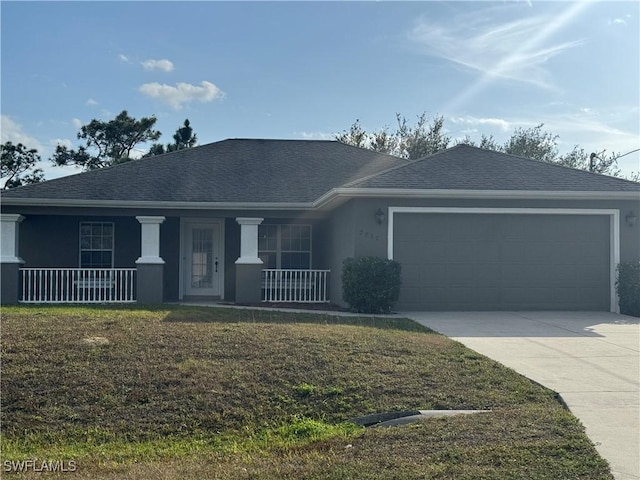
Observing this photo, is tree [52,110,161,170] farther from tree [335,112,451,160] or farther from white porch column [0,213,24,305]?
white porch column [0,213,24,305]

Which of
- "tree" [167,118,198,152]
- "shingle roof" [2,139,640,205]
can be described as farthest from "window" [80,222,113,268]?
"tree" [167,118,198,152]

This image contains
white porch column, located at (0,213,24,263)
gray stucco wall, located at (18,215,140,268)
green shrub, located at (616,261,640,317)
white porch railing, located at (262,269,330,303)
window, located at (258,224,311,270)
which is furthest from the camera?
window, located at (258,224,311,270)

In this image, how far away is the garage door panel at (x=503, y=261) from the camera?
12.6 m

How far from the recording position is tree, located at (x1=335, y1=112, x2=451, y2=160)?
36.4m

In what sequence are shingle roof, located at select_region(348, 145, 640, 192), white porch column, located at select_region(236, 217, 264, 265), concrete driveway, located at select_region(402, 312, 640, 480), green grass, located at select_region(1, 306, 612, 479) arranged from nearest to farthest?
green grass, located at select_region(1, 306, 612, 479) → concrete driveway, located at select_region(402, 312, 640, 480) → shingle roof, located at select_region(348, 145, 640, 192) → white porch column, located at select_region(236, 217, 264, 265)

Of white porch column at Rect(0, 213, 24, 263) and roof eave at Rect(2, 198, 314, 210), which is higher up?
roof eave at Rect(2, 198, 314, 210)

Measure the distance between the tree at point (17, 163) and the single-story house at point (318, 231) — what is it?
2413 cm

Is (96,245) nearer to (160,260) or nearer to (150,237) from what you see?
(150,237)

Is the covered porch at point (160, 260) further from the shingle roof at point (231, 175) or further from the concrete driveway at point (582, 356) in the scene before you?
the concrete driveway at point (582, 356)

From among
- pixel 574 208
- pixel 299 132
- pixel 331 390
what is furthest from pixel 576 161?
pixel 331 390

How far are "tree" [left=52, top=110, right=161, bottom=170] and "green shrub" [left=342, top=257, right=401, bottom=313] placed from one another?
29364mm

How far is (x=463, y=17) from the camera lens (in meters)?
13.3

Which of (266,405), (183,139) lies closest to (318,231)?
(266,405)

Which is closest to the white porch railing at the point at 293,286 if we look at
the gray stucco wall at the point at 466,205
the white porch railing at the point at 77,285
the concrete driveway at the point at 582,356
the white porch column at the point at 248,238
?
the white porch column at the point at 248,238
